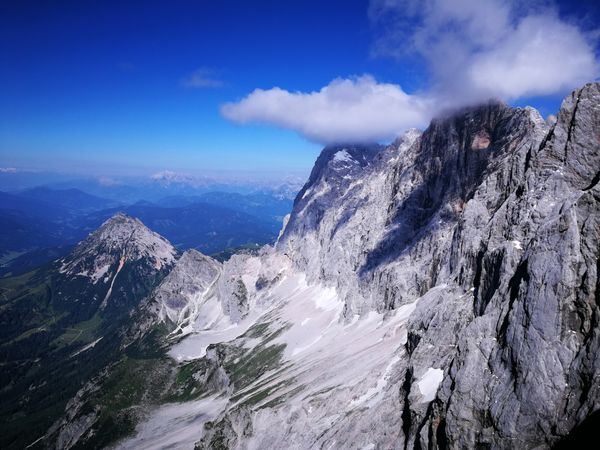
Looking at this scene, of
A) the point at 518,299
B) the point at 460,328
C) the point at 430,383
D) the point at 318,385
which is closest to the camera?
the point at 518,299

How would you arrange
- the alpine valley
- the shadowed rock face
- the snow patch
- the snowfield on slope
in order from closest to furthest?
1. the shadowed rock face
2. the alpine valley
3. the snow patch
4. the snowfield on slope

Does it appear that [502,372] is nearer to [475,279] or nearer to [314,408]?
[475,279]

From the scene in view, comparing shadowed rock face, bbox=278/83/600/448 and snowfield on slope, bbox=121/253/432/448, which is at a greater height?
shadowed rock face, bbox=278/83/600/448

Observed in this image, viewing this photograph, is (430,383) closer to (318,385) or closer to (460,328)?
(460,328)

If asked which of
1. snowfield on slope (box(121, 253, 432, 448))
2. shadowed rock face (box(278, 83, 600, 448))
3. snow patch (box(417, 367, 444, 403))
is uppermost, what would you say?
shadowed rock face (box(278, 83, 600, 448))

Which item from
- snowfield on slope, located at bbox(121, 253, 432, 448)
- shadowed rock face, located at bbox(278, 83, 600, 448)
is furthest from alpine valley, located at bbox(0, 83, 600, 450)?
snowfield on slope, located at bbox(121, 253, 432, 448)

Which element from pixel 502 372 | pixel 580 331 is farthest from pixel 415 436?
pixel 580 331

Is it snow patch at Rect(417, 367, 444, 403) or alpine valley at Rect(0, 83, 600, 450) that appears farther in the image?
snow patch at Rect(417, 367, 444, 403)

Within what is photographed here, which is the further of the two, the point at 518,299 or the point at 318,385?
the point at 318,385

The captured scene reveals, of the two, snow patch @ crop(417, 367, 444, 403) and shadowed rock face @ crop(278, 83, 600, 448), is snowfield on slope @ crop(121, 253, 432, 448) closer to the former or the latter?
snow patch @ crop(417, 367, 444, 403)

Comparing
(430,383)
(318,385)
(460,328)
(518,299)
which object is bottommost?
(318,385)

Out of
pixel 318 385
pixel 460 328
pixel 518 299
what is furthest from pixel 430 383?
pixel 318 385
